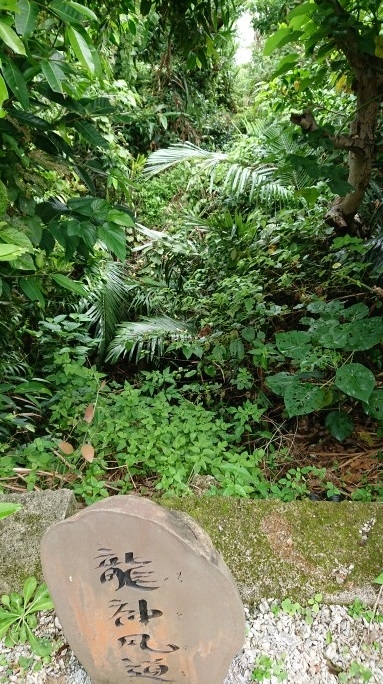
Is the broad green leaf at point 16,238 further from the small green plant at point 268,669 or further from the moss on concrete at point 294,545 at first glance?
the small green plant at point 268,669

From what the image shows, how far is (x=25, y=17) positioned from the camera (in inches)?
39.2

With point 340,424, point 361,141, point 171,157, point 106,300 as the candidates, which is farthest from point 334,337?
point 171,157

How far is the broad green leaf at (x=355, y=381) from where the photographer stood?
178 cm

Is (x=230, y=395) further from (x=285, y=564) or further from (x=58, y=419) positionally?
(x=285, y=564)

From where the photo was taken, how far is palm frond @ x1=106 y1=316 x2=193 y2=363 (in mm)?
3164

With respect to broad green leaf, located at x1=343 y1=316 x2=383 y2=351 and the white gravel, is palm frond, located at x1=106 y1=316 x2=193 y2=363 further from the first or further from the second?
the white gravel

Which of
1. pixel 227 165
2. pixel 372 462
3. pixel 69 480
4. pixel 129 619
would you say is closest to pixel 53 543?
pixel 129 619

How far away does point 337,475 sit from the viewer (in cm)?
220

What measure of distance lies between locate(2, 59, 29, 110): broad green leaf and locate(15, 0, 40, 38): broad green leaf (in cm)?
15

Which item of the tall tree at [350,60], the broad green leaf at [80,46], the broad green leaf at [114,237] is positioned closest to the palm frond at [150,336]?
the tall tree at [350,60]

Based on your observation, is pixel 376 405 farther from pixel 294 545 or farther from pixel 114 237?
pixel 114 237

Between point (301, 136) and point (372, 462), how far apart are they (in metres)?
1.68

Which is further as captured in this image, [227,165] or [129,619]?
[227,165]

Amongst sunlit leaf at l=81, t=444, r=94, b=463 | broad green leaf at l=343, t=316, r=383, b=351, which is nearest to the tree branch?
broad green leaf at l=343, t=316, r=383, b=351
